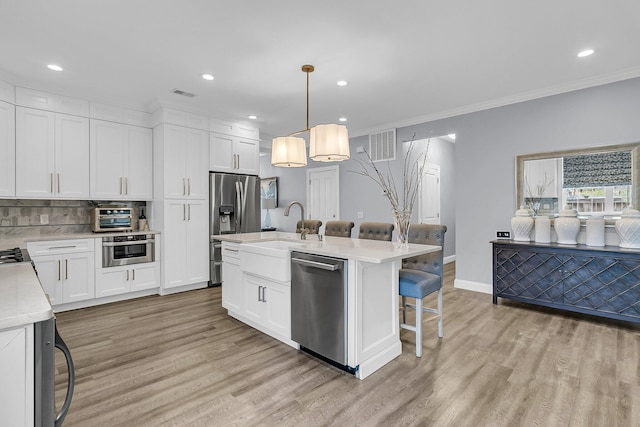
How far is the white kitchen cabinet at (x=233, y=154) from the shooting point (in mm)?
4963

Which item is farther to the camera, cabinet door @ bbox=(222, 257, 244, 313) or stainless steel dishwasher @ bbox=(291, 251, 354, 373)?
cabinet door @ bbox=(222, 257, 244, 313)

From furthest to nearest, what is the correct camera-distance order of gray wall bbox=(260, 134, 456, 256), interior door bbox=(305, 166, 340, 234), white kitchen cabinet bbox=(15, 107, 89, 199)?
interior door bbox=(305, 166, 340, 234) < gray wall bbox=(260, 134, 456, 256) < white kitchen cabinet bbox=(15, 107, 89, 199)

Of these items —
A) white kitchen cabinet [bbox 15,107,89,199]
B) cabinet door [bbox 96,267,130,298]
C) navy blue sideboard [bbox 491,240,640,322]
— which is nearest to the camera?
navy blue sideboard [bbox 491,240,640,322]

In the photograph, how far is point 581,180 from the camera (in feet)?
12.2

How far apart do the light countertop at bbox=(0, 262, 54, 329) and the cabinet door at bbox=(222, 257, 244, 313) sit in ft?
6.20

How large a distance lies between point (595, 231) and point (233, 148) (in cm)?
488

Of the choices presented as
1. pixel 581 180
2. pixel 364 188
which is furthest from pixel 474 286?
pixel 364 188

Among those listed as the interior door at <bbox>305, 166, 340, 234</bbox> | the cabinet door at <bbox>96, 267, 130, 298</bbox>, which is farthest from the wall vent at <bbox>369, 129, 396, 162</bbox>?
the cabinet door at <bbox>96, 267, 130, 298</bbox>

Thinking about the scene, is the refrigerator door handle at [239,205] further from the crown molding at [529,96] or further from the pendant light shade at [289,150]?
the crown molding at [529,96]

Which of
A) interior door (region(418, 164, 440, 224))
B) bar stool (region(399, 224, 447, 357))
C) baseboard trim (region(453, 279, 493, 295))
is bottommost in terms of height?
baseboard trim (region(453, 279, 493, 295))

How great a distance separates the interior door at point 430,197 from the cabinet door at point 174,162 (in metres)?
4.14

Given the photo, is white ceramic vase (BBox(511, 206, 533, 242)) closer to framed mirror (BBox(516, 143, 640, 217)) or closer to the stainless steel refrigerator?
framed mirror (BBox(516, 143, 640, 217))

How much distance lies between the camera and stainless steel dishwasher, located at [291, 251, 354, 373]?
2.27 meters

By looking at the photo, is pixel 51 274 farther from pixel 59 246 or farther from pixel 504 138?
pixel 504 138
